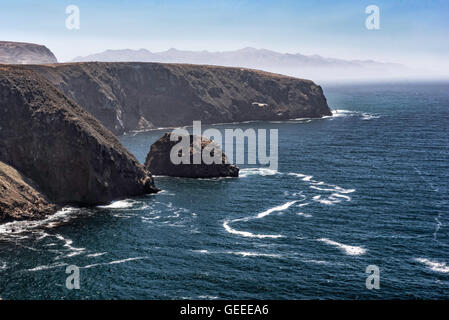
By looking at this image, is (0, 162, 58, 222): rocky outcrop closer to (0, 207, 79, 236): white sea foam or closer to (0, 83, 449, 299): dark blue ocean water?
(0, 207, 79, 236): white sea foam

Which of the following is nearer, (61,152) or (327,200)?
(327,200)

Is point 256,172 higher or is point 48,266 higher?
point 256,172

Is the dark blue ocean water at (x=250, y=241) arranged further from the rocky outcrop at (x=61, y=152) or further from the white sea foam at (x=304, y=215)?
the rocky outcrop at (x=61, y=152)

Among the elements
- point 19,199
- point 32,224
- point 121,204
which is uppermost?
point 19,199

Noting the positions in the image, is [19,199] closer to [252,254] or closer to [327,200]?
[252,254]

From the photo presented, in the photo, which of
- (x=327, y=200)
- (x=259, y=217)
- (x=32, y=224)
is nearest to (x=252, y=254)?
(x=259, y=217)

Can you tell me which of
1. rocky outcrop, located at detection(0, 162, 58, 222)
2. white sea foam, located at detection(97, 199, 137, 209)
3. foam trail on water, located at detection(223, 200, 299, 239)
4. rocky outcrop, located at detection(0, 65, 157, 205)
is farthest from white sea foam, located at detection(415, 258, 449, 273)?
rocky outcrop, located at detection(0, 162, 58, 222)
